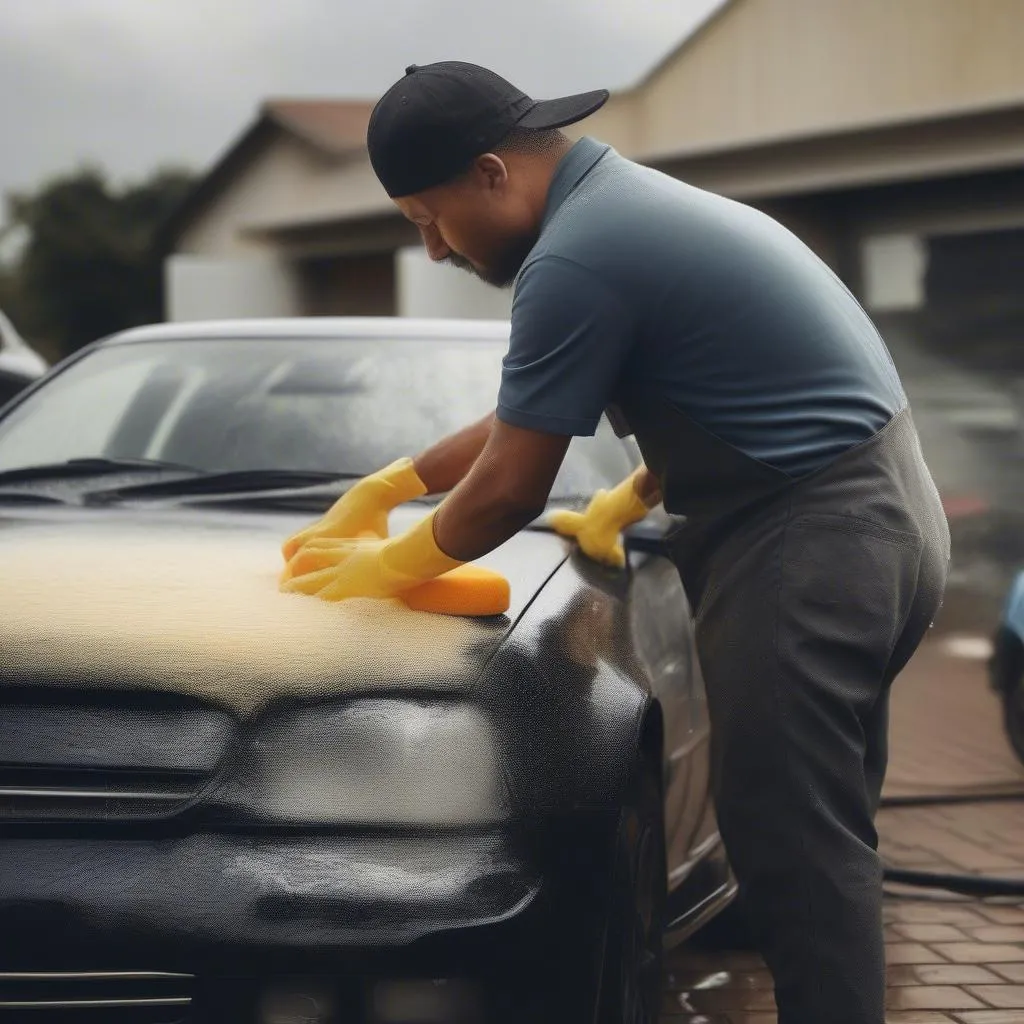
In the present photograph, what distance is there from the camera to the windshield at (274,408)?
165 inches

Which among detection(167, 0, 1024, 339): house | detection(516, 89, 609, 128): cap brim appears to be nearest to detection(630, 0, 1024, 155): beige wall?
detection(167, 0, 1024, 339): house

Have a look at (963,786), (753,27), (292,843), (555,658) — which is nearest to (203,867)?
(292,843)

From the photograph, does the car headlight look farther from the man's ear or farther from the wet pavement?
the wet pavement

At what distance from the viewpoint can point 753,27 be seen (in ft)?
49.2

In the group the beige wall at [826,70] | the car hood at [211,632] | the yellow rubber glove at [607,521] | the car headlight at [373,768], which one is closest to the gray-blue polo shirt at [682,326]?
the car hood at [211,632]

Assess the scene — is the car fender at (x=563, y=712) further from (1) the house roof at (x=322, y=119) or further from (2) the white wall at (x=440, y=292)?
(1) the house roof at (x=322, y=119)

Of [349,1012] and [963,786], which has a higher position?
[349,1012]

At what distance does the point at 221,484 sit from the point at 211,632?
4.04 feet

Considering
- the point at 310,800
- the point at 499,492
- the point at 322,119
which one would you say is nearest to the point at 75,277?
the point at 322,119

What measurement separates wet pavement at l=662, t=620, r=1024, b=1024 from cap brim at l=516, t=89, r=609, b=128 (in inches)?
75.6

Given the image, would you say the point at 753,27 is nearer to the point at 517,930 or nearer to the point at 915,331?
the point at 915,331

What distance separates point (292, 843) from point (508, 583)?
0.63 metres

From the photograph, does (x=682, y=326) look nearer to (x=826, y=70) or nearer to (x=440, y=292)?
(x=826, y=70)

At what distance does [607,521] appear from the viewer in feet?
11.9
